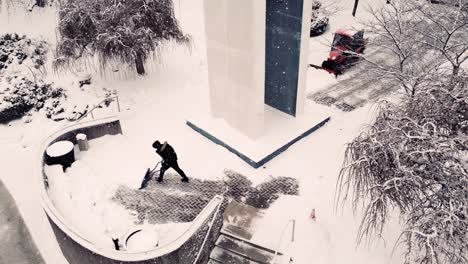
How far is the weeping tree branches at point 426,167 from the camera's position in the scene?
7.03 meters

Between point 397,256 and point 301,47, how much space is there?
6312mm

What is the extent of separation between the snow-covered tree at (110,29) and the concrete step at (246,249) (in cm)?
804

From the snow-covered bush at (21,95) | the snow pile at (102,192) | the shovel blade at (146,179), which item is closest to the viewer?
the snow pile at (102,192)

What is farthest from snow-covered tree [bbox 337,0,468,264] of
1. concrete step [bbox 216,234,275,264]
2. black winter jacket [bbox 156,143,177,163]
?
black winter jacket [bbox 156,143,177,163]

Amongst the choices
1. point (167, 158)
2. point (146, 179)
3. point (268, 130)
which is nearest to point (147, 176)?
point (146, 179)

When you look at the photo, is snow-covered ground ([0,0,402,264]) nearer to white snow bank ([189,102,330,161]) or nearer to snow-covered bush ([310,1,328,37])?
white snow bank ([189,102,330,161])

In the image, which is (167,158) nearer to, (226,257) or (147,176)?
(147,176)

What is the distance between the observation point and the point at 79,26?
14961mm

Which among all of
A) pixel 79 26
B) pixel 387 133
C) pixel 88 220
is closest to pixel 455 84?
pixel 387 133

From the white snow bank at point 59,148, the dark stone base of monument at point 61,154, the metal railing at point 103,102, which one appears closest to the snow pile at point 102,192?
the dark stone base of monument at point 61,154

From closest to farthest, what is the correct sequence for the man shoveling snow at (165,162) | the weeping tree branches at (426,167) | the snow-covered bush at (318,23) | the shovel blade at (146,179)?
the weeping tree branches at (426,167), the man shoveling snow at (165,162), the shovel blade at (146,179), the snow-covered bush at (318,23)

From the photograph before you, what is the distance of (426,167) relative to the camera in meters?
7.49

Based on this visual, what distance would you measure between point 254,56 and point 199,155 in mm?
3558

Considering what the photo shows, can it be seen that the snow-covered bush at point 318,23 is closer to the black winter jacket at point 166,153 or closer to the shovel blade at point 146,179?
the black winter jacket at point 166,153
